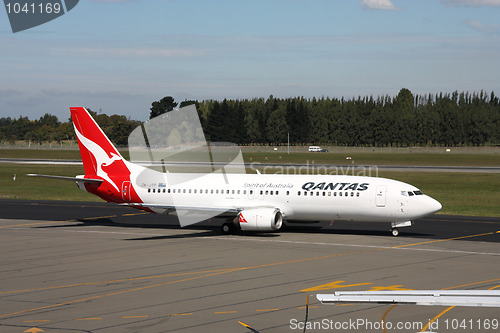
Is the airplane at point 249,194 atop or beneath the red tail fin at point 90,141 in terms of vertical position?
beneath

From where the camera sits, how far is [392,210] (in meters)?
42.8

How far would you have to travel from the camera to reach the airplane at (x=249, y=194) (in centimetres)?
4288

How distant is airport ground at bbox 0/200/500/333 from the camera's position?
2242 cm

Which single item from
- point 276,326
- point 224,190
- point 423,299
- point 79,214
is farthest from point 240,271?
point 79,214

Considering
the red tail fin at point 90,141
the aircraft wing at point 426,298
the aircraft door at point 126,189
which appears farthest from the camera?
the red tail fin at point 90,141

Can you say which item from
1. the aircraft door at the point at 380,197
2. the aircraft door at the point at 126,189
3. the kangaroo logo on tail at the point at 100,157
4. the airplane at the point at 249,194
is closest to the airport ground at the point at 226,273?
the airplane at the point at 249,194

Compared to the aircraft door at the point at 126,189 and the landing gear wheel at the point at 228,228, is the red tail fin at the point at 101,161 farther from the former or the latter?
the landing gear wheel at the point at 228,228

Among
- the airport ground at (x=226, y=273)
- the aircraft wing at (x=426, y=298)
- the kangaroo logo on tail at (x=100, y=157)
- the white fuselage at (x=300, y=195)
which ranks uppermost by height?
the kangaroo logo on tail at (x=100, y=157)

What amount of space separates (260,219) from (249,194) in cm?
316

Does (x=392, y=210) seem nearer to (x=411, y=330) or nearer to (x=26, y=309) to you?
(x=411, y=330)

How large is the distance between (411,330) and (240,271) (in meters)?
12.0

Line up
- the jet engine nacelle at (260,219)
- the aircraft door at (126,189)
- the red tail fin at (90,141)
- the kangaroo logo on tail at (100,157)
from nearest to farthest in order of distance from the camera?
the jet engine nacelle at (260,219) → the aircraft door at (126,189) → the kangaroo logo on tail at (100,157) → the red tail fin at (90,141)

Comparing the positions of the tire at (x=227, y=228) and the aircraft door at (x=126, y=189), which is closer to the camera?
the tire at (x=227, y=228)

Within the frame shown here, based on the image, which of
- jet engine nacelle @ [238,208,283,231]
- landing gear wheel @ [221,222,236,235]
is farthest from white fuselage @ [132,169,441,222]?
jet engine nacelle @ [238,208,283,231]
